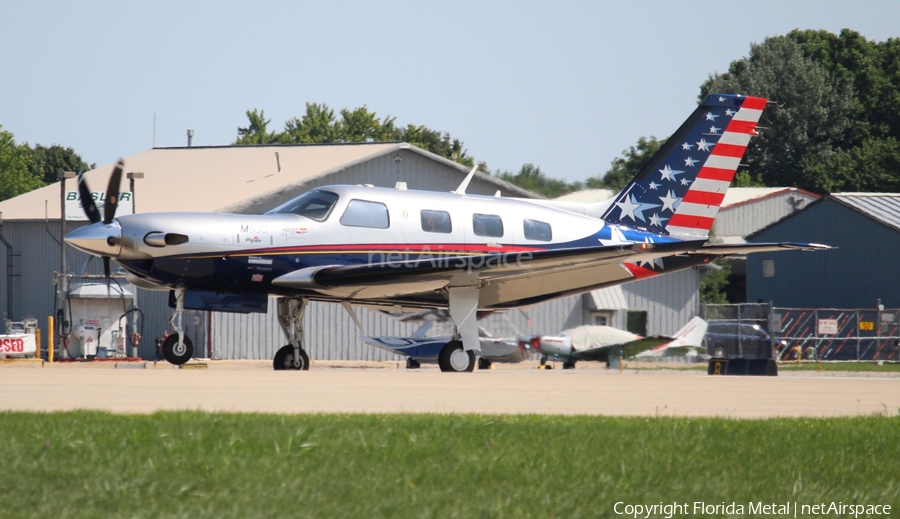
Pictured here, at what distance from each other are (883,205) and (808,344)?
14.7 m

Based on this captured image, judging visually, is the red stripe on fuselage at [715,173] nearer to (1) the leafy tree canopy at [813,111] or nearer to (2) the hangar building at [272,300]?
(2) the hangar building at [272,300]

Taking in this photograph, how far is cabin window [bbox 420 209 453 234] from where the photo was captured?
18.0m

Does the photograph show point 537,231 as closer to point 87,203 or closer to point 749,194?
point 87,203

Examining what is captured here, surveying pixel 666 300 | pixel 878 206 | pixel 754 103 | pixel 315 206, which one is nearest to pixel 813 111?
pixel 878 206

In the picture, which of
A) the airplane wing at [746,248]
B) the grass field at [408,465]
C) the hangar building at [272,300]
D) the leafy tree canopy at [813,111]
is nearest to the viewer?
the grass field at [408,465]

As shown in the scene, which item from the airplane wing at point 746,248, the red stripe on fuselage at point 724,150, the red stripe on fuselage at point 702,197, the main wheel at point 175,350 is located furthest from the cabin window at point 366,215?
the red stripe on fuselage at point 724,150

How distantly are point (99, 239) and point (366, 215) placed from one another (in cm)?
411

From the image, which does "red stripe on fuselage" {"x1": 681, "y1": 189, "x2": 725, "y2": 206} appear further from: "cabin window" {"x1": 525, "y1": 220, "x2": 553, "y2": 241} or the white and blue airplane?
"cabin window" {"x1": 525, "y1": 220, "x2": 553, "y2": 241}

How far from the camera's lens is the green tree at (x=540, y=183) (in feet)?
89.5

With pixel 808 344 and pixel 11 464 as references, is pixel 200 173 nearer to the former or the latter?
pixel 808 344

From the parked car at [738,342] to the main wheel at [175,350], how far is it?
17.4 metres

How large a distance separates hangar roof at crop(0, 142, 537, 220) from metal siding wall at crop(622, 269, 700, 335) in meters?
7.97

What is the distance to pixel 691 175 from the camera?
21078 millimetres

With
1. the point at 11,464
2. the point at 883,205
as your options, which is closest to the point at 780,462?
the point at 11,464
